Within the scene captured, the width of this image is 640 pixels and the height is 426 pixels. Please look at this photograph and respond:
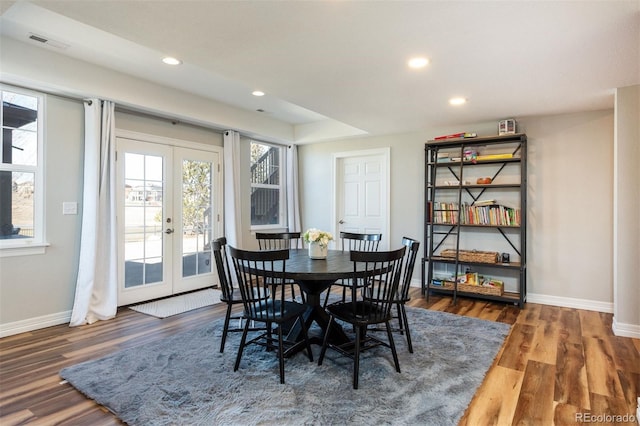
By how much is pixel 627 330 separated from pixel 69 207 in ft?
18.4

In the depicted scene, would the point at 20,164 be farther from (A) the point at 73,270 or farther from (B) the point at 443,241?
(B) the point at 443,241

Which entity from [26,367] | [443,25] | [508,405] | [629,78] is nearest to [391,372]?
[508,405]

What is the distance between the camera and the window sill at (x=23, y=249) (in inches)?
127

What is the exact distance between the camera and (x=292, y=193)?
6.25m

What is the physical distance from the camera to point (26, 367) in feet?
8.50

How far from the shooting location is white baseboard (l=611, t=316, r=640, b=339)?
3.26 meters

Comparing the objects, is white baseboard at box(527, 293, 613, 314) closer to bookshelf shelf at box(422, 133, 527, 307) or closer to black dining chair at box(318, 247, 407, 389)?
bookshelf shelf at box(422, 133, 527, 307)

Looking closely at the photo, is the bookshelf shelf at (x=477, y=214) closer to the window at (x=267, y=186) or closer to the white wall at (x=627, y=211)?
the white wall at (x=627, y=211)

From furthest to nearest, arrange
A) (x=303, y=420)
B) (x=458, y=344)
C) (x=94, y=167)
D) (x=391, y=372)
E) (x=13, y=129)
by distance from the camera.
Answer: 1. (x=94, y=167)
2. (x=13, y=129)
3. (x=458, y=344)
4. (x=391, y=372)
5. (x=303, y=420)

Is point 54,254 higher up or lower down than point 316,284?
higher up

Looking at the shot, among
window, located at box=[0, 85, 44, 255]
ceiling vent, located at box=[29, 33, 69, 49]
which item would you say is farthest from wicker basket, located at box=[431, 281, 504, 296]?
ceiling vent, located at box=[29, 33, 69, 49]

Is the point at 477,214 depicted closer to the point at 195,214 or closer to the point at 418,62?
the point at 418,62

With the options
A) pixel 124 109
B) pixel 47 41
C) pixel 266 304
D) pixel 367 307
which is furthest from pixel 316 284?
pixel 47 41

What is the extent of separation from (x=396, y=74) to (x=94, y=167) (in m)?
3.17
